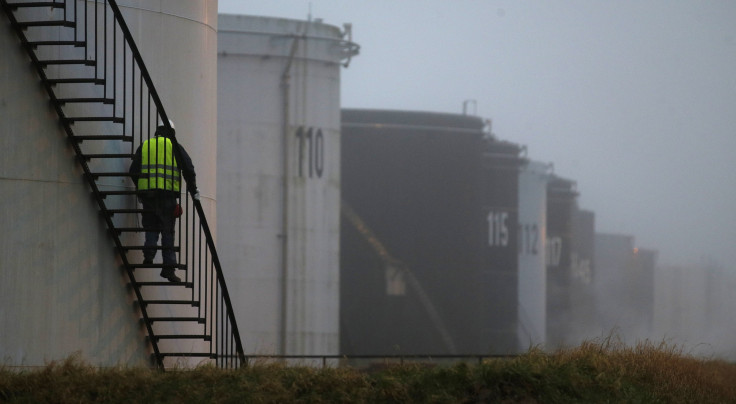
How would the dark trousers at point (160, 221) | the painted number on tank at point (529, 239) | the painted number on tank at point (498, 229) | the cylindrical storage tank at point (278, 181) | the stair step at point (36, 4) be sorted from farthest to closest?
the painted number on tank at point (529, 239) < the painted number on tank at point (498, 229) < the cylindrical storage tank at point (278, 181) < the dark trousers at point (160, 221) < the stair step at point (36, 4)

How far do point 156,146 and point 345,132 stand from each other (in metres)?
28.6

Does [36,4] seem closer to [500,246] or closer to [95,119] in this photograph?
[95,119]

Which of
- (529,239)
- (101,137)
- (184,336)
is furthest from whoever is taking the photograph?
(529,239)

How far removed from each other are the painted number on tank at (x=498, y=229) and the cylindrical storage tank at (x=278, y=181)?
16002 mm

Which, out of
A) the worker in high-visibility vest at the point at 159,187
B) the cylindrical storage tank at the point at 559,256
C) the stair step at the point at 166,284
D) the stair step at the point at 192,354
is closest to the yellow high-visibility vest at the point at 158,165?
the worker in high-visibility vest at the point at 159,187

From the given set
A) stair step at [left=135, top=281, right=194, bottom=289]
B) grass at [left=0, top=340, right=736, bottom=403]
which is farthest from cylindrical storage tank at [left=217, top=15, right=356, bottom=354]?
grass at [left=0, top=340, right=736, bottom=403]

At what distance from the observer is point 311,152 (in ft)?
107

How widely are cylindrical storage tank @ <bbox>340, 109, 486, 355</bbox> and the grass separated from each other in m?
29.8

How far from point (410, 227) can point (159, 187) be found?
29.7 metres

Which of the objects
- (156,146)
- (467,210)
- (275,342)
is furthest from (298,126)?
(156,146)

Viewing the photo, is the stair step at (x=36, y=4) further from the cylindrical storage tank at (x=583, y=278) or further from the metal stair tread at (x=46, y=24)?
the cylindrical storage tank at (x=583, y=278)

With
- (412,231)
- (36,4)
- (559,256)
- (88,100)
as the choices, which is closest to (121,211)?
(88,100)

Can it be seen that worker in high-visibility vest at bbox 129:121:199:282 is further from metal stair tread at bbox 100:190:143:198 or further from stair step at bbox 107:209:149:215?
stair step at bbox 107:209:149:215

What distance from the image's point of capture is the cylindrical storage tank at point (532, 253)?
5262cm
